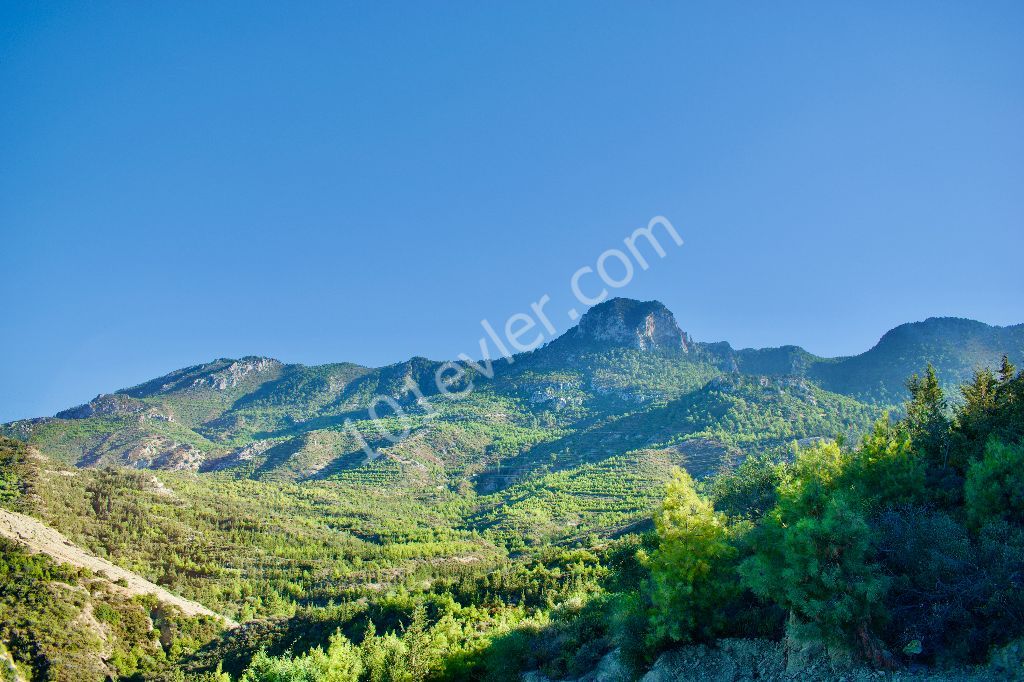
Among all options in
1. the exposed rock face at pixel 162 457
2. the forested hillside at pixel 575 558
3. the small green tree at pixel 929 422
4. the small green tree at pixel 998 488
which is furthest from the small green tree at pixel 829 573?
the exposed rock face at pixel 162 457

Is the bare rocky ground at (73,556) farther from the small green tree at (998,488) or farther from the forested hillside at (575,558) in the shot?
the small green tree at (998,488)

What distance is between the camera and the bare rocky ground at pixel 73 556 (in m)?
57.8

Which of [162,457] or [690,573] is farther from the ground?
[162,457]

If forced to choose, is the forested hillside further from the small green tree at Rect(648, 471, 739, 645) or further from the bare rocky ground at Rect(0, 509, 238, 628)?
the bare rocky ground at Rect(0, 509, 238, 628)

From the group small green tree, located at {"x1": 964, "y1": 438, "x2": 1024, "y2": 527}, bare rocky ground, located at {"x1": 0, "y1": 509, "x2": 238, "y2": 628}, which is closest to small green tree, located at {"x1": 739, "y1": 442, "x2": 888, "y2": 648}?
small green tree, located at {"x1": 964, "y1": 438, "x2": 1024, "y2": 527}

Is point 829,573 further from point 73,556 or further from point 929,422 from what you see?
point 73,556

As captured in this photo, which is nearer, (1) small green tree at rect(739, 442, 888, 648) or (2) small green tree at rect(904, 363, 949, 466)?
(1) small green tree at rect(739, 442, 888, 648)

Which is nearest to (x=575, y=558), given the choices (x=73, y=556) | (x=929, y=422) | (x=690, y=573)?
(x=929, y=422)

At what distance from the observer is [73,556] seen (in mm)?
60000

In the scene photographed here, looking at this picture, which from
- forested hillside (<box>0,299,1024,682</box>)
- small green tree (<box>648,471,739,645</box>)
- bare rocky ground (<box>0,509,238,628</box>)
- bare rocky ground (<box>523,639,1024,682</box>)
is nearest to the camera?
bare rocky ground (<box>523,639,1024,682</box>)

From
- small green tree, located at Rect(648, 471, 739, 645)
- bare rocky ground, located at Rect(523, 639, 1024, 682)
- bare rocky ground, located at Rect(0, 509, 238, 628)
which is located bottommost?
bare rocky ground, located at Rect(523, 639, 1024, 682)

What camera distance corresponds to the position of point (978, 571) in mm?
16141

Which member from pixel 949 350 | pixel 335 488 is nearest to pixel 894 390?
pixel 949 350

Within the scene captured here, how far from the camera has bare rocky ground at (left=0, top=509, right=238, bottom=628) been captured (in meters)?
A: 57.8
